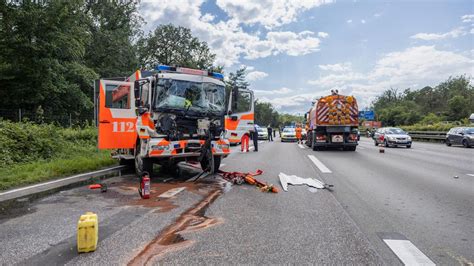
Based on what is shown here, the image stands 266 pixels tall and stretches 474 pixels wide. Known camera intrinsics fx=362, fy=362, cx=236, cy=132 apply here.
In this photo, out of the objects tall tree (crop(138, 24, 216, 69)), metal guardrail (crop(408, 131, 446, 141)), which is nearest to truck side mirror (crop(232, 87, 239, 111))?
metal guardrail (crop(408, 131, 446, 141))

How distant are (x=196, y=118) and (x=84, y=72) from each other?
71.8 ft

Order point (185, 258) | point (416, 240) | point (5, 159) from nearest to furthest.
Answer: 1. point (185, 258)
2. point (416, 240)
3. point (5, 159)

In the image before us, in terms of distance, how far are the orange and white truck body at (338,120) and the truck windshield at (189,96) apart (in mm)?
11516

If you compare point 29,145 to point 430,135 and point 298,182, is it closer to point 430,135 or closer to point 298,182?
point 298,182

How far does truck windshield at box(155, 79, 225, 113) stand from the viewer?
28.7 ft

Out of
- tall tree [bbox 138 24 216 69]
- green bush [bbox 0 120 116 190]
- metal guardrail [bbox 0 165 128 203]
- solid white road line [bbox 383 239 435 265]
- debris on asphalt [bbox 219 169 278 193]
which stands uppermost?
tall tree [bbox 138 24 216 69]

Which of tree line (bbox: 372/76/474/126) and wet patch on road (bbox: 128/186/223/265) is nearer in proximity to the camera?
wet patch on road (bbox: 128/186/223/265)

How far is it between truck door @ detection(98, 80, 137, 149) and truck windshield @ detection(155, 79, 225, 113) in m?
1.25

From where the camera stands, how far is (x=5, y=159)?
33.4ft

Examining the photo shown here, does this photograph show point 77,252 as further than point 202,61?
No

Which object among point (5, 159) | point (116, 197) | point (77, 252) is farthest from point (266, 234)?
point (5, 159)

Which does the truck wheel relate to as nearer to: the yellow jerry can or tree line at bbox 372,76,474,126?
the yellow jerry can

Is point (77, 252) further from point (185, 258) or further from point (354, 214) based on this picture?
point (354, 214)

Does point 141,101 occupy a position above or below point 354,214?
above
